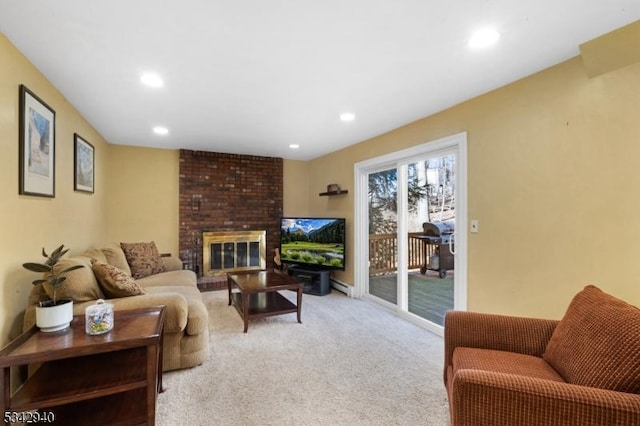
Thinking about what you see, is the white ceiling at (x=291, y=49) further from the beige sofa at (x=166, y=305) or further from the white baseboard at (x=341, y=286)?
the white baseboard at (x=341, y=286)

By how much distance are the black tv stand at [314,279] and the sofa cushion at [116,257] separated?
7.39ft

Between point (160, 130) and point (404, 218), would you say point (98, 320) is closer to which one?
point (160, 130)

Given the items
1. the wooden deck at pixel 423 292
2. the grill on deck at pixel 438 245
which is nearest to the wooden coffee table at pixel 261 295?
the wooden deck at pixel 423 292

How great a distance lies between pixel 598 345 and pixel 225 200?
4.82 metres

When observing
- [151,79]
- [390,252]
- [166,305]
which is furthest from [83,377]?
[390,252]

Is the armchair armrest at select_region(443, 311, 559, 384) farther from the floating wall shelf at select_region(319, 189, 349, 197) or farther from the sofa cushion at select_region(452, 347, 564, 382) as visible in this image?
the floating wall shelf at select_region(319, 189, 349, 197)

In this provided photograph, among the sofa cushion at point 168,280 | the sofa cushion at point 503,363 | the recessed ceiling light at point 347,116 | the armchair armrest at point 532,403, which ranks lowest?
the sofa cushion at point 168,280

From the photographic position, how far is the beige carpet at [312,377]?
1743mm

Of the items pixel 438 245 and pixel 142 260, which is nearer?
pixel 142 260

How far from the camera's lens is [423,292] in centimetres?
404

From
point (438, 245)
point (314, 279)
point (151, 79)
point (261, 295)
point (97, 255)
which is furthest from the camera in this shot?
point (314, 279)

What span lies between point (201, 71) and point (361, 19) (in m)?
1.20

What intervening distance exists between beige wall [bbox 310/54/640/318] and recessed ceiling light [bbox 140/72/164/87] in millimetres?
2527

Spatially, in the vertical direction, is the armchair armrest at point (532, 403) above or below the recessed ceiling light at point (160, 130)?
below
